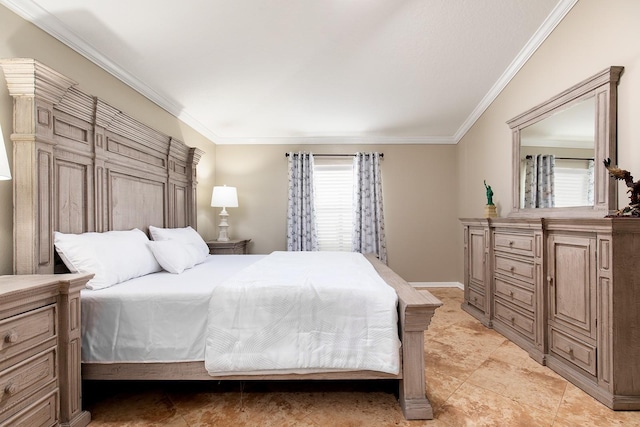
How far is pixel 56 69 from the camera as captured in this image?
205 centimetres

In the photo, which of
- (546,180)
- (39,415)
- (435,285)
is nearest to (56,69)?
(39,415)

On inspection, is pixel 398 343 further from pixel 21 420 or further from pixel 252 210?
pixel 252 210

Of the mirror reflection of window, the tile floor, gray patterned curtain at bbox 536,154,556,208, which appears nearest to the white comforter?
the tile floor

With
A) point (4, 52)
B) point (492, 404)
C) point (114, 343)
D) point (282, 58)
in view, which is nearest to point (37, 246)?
point (114, 343)

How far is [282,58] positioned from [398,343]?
2624mm

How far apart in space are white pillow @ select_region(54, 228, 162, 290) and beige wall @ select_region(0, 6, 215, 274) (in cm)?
26

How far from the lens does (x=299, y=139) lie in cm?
483

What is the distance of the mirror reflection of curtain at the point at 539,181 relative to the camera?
2814mm

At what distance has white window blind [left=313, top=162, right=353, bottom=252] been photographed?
4.87 m

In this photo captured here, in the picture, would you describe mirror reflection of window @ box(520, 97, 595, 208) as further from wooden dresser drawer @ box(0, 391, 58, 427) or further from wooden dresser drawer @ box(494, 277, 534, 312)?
wooden dresser drawer @ box(0, 391, 58, 427)

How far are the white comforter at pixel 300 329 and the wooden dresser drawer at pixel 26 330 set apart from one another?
72 centimetres

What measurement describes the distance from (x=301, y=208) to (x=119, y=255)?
2.87 metres

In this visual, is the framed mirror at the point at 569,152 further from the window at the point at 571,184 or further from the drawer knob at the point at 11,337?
the drawer knob at the point at 11,337

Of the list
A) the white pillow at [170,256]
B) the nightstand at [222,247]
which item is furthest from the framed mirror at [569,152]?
the nightstand at [222,247]
